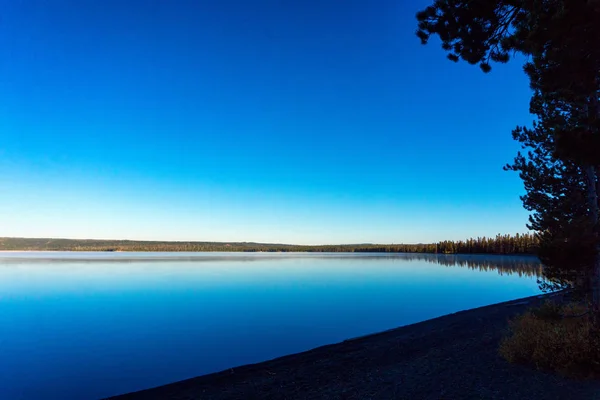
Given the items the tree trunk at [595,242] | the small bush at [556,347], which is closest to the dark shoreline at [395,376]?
the small bush at [556,347]

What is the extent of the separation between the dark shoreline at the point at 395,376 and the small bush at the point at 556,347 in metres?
0.42

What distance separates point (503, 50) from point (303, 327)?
16006 millimetres

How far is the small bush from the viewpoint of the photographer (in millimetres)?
7395

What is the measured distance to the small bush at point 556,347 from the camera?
7.39m

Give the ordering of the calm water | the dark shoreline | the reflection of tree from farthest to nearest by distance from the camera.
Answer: the reflection of tree < the calm water < the dark shoreline

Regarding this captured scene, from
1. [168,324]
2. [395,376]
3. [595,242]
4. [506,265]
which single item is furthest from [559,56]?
[506,265]

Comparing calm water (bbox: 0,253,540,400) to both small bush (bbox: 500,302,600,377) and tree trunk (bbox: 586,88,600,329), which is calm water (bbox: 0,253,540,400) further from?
tree trunk (bbox: 586,88,600,329)

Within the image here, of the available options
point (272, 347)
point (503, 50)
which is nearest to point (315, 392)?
point (272, 347)

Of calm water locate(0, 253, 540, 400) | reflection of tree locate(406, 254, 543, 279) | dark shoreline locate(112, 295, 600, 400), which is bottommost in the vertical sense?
reflection of tree locate(406, 254, 543, 279)

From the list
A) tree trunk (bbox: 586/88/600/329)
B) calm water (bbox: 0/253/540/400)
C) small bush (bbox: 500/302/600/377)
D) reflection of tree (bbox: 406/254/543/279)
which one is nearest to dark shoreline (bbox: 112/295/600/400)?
small bush (bbox: 500/302/600/377)

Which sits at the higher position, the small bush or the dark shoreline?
the small bush

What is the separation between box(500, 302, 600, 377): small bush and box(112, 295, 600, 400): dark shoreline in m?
0.42

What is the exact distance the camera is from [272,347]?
48.6 feet

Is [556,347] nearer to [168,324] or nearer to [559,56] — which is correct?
[559,56]
